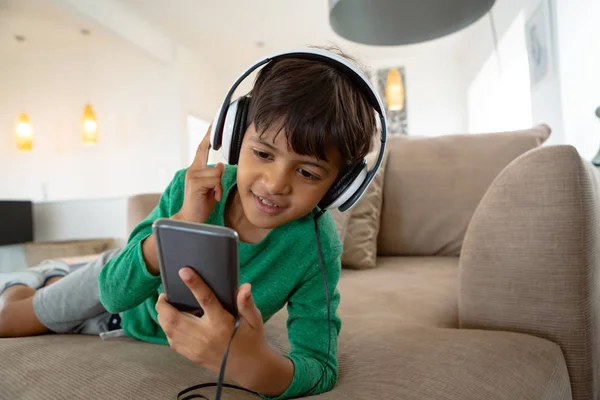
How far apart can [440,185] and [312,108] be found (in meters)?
1.00

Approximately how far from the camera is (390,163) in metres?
1.57

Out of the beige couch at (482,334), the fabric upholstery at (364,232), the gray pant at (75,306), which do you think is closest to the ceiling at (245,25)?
the fabric upholstery at (364,232)

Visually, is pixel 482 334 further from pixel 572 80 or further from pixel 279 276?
pixel 572 80

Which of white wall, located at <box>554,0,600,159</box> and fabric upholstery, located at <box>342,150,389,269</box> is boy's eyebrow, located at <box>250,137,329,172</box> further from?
white wall, located at <box>554,0,600,159</box>

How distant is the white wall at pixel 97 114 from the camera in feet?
15.5

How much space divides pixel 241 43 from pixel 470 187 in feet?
13.5

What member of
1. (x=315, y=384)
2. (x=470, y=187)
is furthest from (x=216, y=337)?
(x=470, y=187)

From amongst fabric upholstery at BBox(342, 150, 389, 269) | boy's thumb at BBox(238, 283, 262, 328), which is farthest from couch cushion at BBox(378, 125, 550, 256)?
boy's thumb at BBox(238, 283, 262, 328)

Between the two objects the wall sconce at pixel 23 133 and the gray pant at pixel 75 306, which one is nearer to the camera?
the gray pant at pixel 75 306

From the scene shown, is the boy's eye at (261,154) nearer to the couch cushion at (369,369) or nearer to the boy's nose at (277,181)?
the boy's nose at (277,181)

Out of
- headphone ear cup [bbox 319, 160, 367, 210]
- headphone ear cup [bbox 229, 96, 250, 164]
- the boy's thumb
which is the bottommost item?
the boy's thumb

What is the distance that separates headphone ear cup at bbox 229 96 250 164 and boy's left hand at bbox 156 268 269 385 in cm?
26

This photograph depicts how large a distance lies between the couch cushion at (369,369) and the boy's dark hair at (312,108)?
0.30m

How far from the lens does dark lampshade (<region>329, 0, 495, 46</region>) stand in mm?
1100
